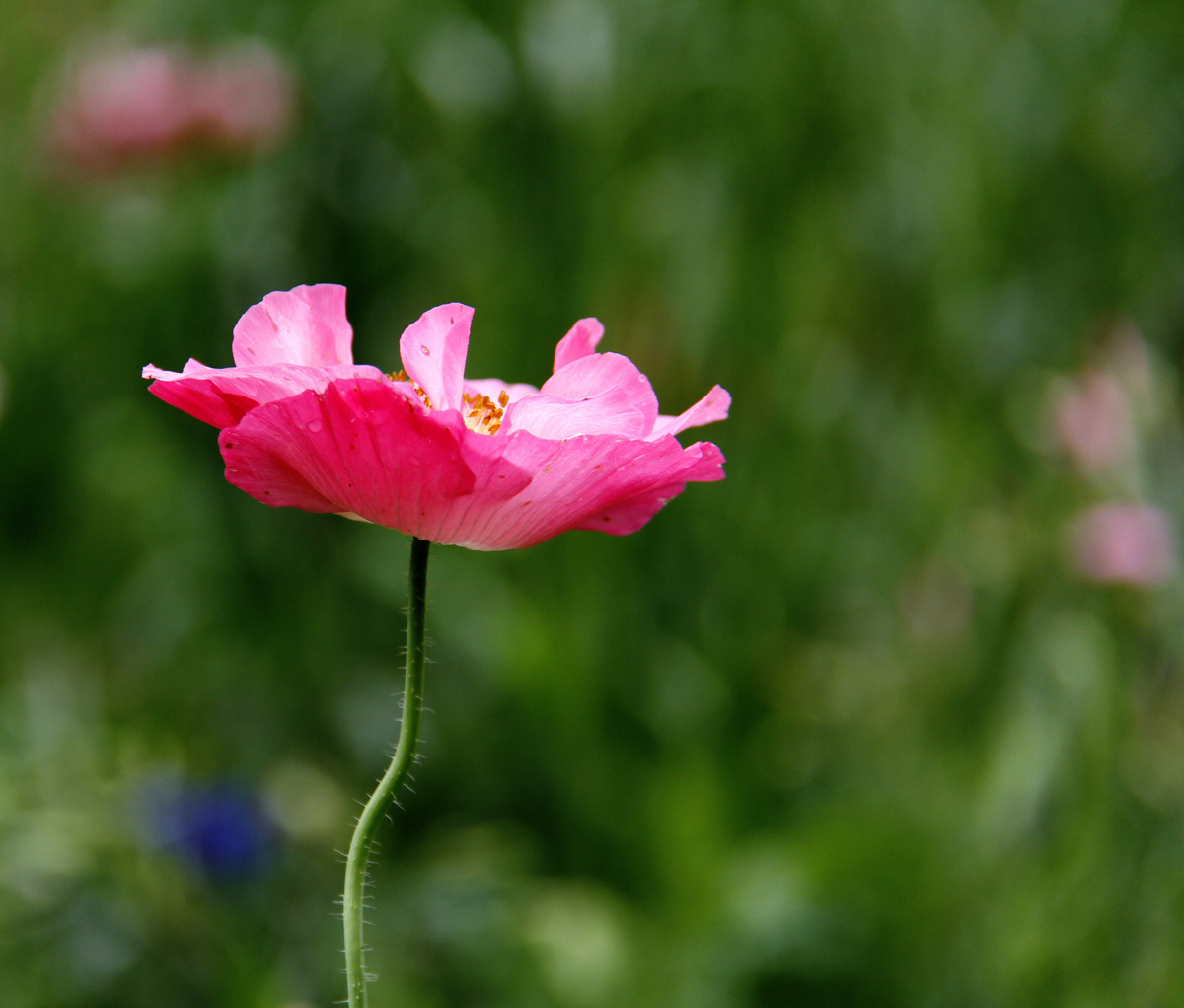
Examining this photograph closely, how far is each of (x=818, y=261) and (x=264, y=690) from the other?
0.99 meters

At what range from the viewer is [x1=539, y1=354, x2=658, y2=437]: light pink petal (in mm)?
309

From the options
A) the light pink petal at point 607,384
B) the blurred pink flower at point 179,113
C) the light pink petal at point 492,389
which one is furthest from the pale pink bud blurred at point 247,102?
the light pink petal at point 607,384

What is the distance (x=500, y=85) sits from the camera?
1.39 m

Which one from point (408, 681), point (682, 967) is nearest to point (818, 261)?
point (682, 967)

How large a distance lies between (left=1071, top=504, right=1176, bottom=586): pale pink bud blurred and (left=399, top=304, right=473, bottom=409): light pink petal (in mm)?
819

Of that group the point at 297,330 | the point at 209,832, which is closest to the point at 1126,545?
the point at 209,832

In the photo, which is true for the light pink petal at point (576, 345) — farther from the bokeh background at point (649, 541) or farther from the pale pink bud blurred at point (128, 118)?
the pale pink bud blurred at point (128, 118)

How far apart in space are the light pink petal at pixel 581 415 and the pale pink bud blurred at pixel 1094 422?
2.94ft

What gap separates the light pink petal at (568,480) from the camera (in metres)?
0.28

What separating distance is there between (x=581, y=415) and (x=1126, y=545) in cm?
90

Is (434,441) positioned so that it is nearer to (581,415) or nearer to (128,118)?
(581,415)

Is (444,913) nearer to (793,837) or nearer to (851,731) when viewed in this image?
(793,837)

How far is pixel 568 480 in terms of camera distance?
0.29m

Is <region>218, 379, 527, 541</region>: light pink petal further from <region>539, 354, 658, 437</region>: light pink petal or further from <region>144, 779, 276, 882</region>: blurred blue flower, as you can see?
<region>144, 779, 276, 882</region>: blurred blue flower
